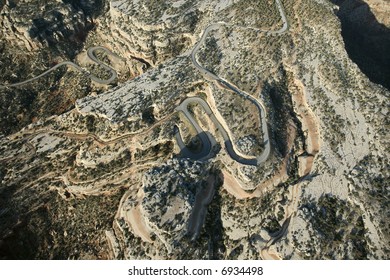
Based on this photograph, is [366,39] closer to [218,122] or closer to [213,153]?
[218,122]

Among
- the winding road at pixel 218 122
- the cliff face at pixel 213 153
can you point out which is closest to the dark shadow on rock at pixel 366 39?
the cliff face at pixel 213 153

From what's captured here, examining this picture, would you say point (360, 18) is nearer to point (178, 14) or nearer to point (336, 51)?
point (336, 51)

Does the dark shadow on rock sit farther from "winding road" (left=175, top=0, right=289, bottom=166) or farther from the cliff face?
"winding road" (left=175, top=0, right=289, bottom=166)

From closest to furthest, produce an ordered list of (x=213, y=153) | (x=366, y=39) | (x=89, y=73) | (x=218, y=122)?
(x=213, y=153) → (x=218, y=122) → (x=89, y=73) → (x=366, y=39)

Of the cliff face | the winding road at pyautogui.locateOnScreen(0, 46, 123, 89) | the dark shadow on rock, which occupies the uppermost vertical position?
the winding road at pyautogui.locateOnScreen(0, 46, 123, 89)

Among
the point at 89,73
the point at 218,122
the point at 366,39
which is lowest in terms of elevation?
the point at 366,39

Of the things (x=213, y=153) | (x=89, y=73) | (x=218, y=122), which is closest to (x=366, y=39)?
(x=218, y=122)

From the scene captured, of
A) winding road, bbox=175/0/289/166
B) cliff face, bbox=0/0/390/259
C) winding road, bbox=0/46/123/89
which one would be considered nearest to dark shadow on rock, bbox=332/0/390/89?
cliff face, bbox=0/0/390/259
